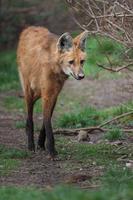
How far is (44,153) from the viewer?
8.69 metres

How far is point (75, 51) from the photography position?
8.09 metres

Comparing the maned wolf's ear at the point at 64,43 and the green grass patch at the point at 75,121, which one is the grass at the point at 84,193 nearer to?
the maned wolf's ear at the point at 64,43

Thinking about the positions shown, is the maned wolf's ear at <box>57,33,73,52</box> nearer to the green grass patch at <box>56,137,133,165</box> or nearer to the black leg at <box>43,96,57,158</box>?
the black leg at <box>43,96,57,158</box>

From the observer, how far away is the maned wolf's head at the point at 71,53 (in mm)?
8008

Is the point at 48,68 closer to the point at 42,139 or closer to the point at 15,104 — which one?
the point at 42,139

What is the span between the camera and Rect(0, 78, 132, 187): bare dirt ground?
23.0 feet

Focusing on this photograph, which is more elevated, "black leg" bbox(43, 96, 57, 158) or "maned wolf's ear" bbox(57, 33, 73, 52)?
"maned wolf's ear" bbox(57, 33, 73, 52)

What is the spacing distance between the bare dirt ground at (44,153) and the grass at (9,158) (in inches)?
3.1

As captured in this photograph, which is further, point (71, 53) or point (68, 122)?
point (68, 122)

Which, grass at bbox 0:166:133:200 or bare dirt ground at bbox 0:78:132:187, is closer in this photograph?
grass at bbox 0:166:133:200

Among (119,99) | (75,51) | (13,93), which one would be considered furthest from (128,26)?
(13,93)

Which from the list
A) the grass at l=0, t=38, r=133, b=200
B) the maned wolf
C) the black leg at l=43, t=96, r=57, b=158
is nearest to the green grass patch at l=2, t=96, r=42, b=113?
the grass at l=0, t=38, r=133, b=200

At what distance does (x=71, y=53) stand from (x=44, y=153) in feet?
4.64

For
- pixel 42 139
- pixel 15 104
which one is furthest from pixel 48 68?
pixel 15 104
